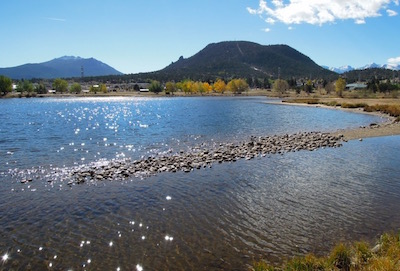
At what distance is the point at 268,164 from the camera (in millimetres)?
25125

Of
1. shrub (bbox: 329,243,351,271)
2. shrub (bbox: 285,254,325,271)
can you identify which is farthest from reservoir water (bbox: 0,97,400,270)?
shrub (bbox: 329,243,351,271)

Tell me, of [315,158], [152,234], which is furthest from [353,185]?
[152,234]

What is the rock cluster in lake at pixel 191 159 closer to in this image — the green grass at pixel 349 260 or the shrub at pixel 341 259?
the green grass at pixel 349 260

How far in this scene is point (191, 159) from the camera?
26.3 m

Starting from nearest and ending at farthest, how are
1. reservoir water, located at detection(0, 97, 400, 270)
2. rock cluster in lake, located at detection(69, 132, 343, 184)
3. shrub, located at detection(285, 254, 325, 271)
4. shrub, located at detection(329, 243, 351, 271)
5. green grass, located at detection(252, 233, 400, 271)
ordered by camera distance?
green grass, located at detection(252, 233, 400, 271), shrub, located at detection(285, 254, 325, 271), shrub, located at detection(329, 243, 351, 271), reservoir water, located at detection(0, 97, 400, 270), rock cluster in lake, located at detection(69, 132, 343, 184)

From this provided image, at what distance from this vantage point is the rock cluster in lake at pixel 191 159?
2211 centimetres

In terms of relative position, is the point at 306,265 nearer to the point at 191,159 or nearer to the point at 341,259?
the point at 341,259

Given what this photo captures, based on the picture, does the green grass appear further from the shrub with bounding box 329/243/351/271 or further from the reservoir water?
the reservoir water

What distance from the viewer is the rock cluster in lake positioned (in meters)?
22.1

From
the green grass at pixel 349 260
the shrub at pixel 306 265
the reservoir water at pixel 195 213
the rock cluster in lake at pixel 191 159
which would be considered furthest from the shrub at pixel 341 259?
the rock cluster in lake at pixel 191 159

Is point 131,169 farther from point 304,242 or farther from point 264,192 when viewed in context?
point 304,242

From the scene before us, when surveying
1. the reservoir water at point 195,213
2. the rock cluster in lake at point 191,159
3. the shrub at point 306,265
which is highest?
the shrub at point 306,265

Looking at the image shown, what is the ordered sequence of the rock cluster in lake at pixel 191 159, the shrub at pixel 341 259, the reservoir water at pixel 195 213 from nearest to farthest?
the shrub at pixel 341 259 < the reservoir water at pixel 195 213 < the rock cluster in lake at pixel 191 159

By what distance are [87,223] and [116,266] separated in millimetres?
4013
